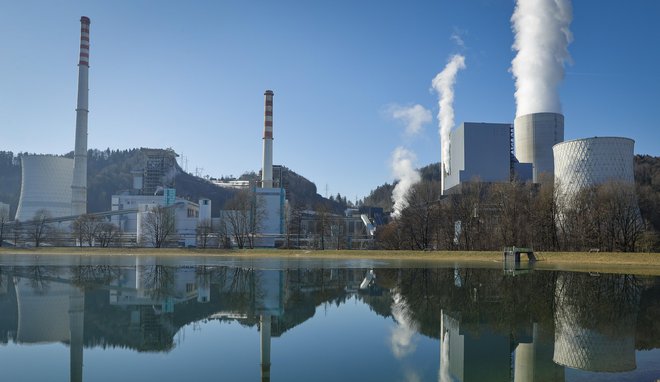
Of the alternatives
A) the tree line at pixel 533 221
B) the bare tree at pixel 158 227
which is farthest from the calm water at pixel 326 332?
the bare tree at pixel 158 227

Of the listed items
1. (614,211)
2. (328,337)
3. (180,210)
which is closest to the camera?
(328,337)

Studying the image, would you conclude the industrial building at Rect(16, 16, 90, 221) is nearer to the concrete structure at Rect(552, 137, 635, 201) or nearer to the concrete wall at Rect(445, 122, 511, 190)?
the concrete wall at Rect(445, 122, 511, 190)

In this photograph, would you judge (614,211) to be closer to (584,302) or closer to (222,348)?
(584,302)

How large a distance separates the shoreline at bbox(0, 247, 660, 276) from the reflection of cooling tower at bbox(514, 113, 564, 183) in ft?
97.3

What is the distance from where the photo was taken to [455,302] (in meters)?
16.4

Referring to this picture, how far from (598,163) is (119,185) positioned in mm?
126362

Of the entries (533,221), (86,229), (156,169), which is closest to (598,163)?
(533,221)

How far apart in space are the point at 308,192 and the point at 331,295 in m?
136

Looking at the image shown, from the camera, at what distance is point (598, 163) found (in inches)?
1901

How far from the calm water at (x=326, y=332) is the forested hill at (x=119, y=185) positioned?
10614cm

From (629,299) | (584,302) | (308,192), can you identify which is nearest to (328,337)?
(584,302)

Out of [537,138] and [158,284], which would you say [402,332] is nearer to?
[158,284]

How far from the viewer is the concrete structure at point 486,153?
67.3 meters

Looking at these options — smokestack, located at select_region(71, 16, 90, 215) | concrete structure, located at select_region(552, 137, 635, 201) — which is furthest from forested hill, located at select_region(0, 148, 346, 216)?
concrete structure, located at select_region(552, 137, 635, 201)
